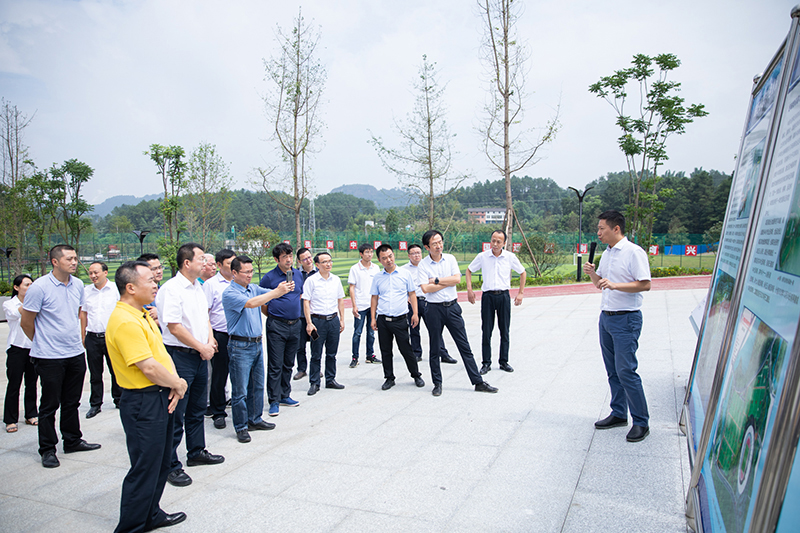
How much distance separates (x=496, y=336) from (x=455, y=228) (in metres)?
18.2

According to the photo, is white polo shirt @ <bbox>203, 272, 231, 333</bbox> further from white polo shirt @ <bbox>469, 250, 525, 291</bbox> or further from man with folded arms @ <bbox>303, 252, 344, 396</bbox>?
white polo shirt @ <bbox>469, 250, 525, 291</bbox>

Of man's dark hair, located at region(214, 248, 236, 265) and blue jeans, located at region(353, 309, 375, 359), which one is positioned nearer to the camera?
man's dark hair, located at region(214, 248, 236, 265)

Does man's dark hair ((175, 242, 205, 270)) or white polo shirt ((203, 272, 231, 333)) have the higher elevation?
man's dark hair ((175, 242, 205, 270))

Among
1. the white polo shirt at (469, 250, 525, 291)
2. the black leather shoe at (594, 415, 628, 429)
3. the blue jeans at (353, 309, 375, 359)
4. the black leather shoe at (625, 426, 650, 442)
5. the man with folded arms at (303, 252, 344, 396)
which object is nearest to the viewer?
the black leather shoe at (625, 426, 650, 442)

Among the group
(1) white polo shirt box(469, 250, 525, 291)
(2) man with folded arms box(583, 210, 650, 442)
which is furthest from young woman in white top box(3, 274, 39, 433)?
(2) man with folded arms box(583, 210, 650, 442)

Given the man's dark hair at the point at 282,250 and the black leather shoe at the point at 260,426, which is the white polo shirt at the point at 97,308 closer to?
the man's dark hair at the point at 282,250

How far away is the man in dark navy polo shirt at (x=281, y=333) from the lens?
17.4 ft

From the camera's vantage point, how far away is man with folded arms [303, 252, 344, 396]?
6074mm

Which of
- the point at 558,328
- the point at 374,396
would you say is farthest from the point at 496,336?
the point at 374,396

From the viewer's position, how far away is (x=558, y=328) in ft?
31.1

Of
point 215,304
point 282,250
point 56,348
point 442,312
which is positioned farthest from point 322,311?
point 56,348

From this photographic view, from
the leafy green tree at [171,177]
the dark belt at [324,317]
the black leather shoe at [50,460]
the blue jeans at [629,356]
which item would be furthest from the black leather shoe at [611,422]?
the leafy green tree at [171,177]

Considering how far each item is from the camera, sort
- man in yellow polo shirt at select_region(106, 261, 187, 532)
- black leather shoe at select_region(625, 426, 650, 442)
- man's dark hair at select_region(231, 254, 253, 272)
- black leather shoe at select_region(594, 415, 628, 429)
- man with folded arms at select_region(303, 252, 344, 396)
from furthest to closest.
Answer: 1. man with folded arms at select_region(303, 252, 344, 396)
2. man's dark hair at select_region(231, 254, 253, 272)
3. black leather shoe at select_region(594, 415, 628, 429)
4. black leather shoe at select_region(625, 426, 650, 442)
5. man in yellow polo shirt at select_region(106, 261, 187, 532)

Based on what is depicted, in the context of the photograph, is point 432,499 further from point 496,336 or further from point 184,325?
point 496,336
